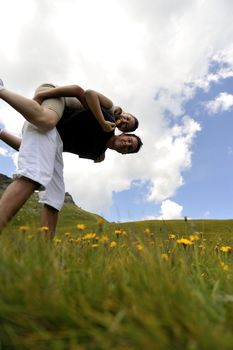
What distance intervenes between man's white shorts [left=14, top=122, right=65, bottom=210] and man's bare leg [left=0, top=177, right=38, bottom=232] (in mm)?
121

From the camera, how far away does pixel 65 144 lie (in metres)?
6.55

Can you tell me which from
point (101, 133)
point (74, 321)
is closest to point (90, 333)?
point (74, 321)

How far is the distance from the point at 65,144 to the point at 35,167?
1213mm

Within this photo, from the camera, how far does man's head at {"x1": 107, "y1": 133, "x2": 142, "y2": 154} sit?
246 inches

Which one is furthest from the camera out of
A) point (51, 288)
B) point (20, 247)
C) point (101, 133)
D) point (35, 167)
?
point (101, 133)

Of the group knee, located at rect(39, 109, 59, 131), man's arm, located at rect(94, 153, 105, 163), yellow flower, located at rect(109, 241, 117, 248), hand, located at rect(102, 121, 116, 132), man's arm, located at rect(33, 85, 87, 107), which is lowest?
yellow flower, located at rect(109, 241, 117, 248)

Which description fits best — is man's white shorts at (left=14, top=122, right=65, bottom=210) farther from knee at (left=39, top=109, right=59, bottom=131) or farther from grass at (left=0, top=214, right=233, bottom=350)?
grass at (left=0, top=214, right=233, bottom=350)

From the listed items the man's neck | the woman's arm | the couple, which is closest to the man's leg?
the couple

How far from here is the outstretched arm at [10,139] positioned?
671 centimetres

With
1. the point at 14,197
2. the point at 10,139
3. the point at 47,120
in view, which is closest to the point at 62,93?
the point at 47,120

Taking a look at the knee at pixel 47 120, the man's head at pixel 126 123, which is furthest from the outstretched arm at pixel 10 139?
the man's head at pixel 126 123

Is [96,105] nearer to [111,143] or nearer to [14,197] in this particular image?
[111,143]

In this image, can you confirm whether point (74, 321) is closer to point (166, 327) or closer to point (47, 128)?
point (166, 327)

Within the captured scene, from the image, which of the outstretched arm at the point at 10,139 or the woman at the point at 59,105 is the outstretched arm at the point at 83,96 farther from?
the outstretched arm at the point at 10,139
